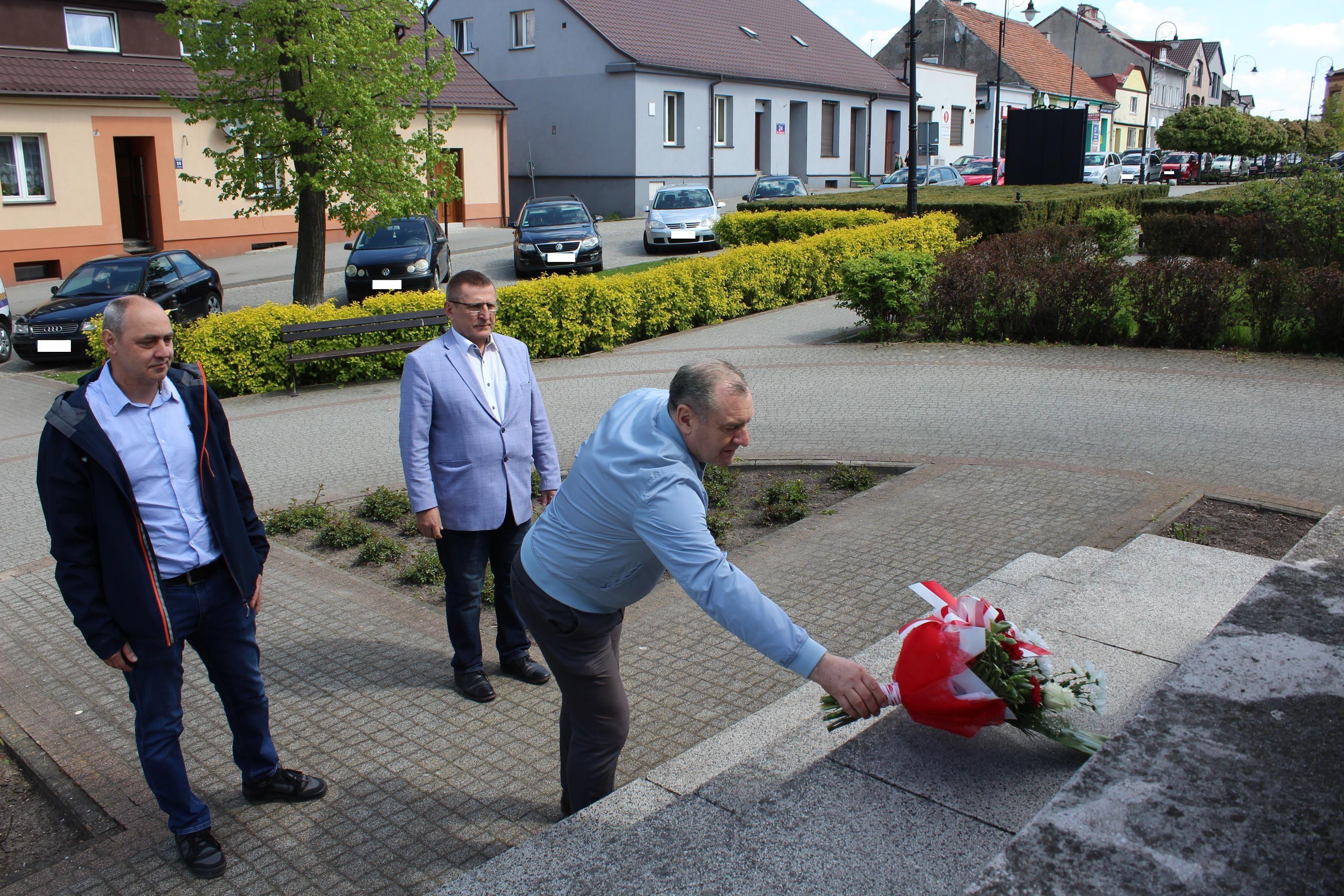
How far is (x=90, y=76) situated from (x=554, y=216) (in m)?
11.6

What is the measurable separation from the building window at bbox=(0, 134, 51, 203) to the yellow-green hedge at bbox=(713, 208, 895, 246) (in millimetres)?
15190

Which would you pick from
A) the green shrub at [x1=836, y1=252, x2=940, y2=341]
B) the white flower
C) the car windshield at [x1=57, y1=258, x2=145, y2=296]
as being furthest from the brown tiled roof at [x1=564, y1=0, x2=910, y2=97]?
the white flower

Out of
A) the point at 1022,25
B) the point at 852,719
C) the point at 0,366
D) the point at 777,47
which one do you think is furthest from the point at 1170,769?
the point at 1022,25

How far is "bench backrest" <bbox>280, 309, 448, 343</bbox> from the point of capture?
39.6 ft

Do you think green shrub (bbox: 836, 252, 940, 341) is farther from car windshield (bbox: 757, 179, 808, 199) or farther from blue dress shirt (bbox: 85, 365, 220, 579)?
car windshield (bbox: 757, 179, 808, 199)

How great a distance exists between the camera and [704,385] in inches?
114

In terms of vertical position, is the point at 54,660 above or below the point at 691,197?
below

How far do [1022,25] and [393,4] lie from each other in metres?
60.6

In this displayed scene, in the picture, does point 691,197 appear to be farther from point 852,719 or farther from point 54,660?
point 852,719

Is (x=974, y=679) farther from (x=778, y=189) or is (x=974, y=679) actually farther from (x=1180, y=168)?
(x=1180, y=168)

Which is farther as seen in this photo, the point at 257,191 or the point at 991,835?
the point at 257,191

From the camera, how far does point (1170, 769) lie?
243cm

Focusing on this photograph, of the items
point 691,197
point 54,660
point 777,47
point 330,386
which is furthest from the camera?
point 777,47

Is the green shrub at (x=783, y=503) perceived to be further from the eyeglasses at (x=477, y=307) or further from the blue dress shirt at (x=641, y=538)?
the blue dress shirt at (x=641, y=538)
